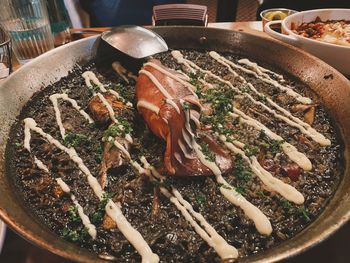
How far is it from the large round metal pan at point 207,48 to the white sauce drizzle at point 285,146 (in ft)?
0.63

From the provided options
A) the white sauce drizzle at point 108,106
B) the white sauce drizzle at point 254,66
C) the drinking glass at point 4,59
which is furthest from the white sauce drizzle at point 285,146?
the drinking glass at point 4,59

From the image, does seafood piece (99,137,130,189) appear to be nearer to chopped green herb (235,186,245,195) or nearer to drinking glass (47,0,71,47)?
chopped green herb (235,186,245,195)

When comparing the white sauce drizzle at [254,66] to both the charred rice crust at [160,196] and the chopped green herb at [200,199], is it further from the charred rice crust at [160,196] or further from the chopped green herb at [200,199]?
the chopped green herb at [200,199]

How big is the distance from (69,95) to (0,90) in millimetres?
425

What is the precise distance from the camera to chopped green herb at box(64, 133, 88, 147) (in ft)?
6.01

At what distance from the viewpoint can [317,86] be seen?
216 cm

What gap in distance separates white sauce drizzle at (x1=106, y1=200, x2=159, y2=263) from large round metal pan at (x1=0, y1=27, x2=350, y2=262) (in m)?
0.18

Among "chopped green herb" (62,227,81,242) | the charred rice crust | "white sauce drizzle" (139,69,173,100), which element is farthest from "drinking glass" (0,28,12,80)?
"chopped green herb" (62,227,81,242)

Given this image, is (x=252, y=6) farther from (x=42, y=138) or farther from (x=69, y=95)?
(x=42, y=138)

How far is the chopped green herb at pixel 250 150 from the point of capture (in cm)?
174

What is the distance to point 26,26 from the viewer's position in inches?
110

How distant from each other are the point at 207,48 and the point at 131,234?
179 centimetres

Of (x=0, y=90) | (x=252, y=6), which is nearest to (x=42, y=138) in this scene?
(x=0, y=90)

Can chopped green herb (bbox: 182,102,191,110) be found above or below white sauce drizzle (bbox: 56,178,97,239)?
above
